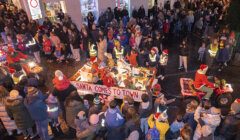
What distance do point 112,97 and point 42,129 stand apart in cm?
229

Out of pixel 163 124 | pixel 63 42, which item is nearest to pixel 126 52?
pixel 63 42

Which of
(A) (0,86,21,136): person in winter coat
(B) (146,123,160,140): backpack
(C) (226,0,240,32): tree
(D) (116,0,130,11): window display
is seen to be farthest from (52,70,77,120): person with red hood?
(D) (116,0,130,11): window display

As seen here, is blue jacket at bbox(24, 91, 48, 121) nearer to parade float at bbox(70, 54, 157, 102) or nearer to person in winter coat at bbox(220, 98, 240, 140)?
parade float at bbox(70, 54, 157, 102)

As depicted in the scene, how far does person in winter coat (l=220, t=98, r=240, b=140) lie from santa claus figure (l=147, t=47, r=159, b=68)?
379 centimetres

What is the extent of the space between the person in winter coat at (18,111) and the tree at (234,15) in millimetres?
9185

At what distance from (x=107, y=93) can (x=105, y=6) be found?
885cm

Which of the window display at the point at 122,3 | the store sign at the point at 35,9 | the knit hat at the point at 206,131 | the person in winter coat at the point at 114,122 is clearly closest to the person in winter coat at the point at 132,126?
the person in winter coat at the point at 114,122

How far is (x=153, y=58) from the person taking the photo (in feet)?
31.9

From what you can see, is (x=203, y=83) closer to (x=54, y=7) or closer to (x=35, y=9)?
Answer: (x=54, y=7)

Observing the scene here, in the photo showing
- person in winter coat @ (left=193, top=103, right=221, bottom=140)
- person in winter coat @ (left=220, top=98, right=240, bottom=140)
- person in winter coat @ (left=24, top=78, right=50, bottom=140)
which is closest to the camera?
person in winter coat @ (left=193, top=103, right=221, bottom=140)

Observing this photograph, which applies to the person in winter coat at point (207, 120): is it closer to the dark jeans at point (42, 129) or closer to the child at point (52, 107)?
the child at point (52, 107)

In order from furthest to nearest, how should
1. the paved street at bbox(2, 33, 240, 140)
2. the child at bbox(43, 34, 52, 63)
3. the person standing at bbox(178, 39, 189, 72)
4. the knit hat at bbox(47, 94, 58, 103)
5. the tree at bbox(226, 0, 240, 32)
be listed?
the child at bbox(43, 34, 52, 63)
the tree at bbox(226, 0, 240, 32)
the person standing at bbox(178, 39, 189, 72)
the paved street at bbox(2, 33, 240, 140)
the knit hat at bbox(47, 94, 58, 103)

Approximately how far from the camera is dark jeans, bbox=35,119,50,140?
7084 millimetres

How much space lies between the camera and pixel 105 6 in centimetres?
1625
